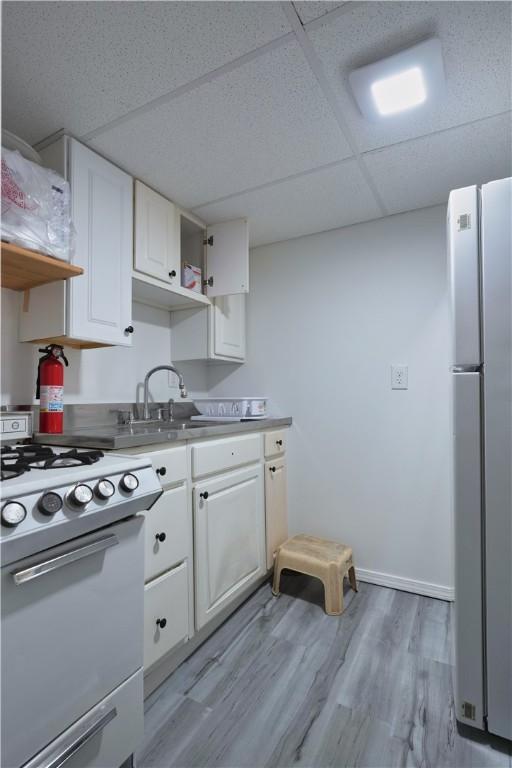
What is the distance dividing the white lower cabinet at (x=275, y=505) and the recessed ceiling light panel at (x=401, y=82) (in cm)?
164

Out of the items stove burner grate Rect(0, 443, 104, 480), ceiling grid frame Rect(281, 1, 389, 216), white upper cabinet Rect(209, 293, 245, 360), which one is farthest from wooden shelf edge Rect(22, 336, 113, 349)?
ceiling grid frame Rect(281, 1, 389, 216)

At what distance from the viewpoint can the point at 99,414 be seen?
72.6 inches

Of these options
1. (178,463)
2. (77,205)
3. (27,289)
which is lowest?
(178,463)

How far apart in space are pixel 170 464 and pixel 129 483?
0.43m

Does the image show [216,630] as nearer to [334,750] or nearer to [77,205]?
[334,750]

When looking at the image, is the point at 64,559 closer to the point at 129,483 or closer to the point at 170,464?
the point at 129,483

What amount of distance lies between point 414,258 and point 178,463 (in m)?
1.63

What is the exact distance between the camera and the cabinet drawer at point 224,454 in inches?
60.6

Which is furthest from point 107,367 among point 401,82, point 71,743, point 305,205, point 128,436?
point 401,82

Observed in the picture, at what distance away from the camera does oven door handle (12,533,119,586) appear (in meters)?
0.73

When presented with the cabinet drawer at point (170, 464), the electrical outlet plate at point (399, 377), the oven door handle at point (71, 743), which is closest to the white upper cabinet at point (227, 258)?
the electrical outlet plate at point (399, 377)

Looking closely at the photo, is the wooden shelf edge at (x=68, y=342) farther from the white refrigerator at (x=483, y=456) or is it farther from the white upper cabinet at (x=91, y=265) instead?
the white refrigerator at (x=483, y=456)

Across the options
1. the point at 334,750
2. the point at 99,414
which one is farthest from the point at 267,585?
the point at 99,414

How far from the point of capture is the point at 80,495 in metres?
0.83
